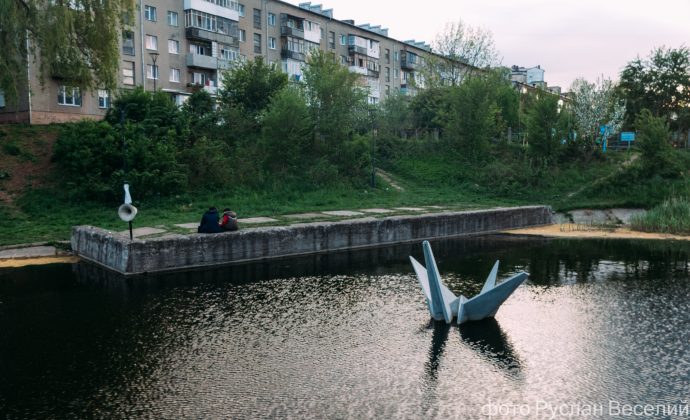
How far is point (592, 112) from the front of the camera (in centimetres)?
4375

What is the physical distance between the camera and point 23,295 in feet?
46.4

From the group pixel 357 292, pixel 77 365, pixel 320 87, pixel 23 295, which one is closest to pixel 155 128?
pixel 320 87

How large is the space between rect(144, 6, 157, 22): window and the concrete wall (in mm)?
34682

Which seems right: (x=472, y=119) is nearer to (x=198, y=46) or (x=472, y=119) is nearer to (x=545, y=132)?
(x=545, y=132)

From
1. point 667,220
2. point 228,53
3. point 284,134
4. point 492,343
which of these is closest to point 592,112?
point 667,220

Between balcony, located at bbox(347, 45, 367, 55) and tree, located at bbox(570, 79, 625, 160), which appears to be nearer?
tree, located at bbox(570, 79, 625, 160)

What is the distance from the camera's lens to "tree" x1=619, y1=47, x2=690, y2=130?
1955 inches

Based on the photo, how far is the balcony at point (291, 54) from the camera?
61.6m

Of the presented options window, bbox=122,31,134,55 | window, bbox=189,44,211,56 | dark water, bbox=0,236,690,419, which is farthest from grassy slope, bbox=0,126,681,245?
window, bbox=189,44,211,56

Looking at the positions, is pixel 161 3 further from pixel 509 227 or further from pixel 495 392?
pixel 495 392

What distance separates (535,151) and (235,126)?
20.5 metres

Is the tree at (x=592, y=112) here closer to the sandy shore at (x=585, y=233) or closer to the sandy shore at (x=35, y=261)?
the sandy shore at (x=585, y=233)

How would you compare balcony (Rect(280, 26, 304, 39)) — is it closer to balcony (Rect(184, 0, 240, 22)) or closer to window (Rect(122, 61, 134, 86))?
balcony (Rect(184, 0, 240, 22))

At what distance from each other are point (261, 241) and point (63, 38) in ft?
55.2
